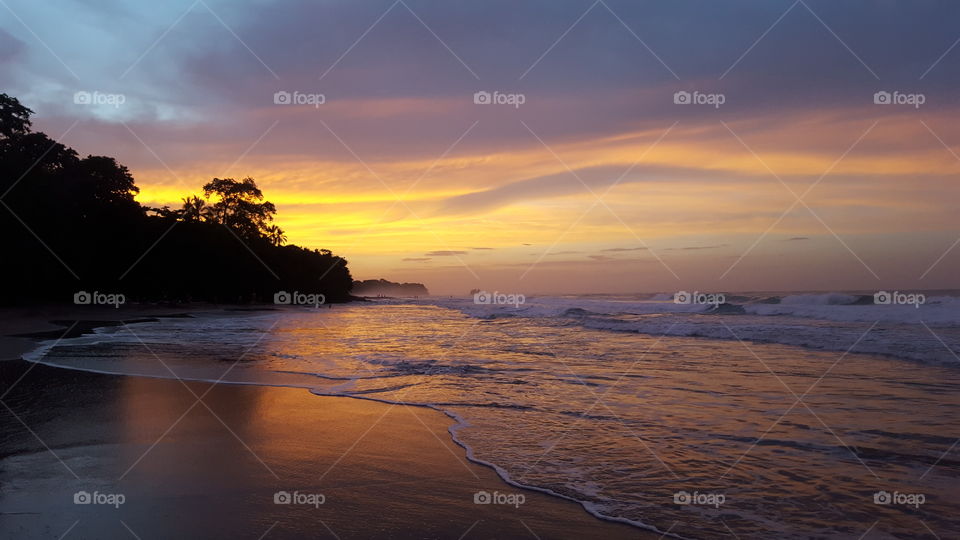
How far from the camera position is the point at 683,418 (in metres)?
7.85

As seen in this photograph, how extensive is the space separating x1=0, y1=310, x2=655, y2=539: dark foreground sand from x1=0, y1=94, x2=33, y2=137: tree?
37693 mm

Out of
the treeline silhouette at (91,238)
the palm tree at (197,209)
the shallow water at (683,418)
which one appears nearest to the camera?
the shallow water at (683,418)

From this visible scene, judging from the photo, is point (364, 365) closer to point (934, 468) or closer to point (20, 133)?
point (934, 468)

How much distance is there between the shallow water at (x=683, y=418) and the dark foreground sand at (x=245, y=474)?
68cm

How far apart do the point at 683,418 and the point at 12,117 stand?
45.4 metres

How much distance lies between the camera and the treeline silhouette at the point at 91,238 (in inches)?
1303

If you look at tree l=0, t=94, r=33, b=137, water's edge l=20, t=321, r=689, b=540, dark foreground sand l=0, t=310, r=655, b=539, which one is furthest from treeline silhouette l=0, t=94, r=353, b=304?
dark foreground sand l=0, t=310, r=655, b=539

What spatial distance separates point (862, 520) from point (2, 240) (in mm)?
39745

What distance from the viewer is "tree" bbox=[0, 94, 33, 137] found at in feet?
121

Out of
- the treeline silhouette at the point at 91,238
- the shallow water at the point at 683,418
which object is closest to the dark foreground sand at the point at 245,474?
the shallow water at the point at 683,418

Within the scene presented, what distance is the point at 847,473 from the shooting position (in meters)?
5.50

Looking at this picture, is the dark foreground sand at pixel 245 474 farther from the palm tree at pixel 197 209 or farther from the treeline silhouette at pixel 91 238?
the palm tree at pixel 197 209

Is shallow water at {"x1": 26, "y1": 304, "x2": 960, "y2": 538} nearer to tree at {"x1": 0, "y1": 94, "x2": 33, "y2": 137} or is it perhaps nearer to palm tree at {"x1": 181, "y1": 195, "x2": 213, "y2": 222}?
tree at {"x1": 0, "y1": 94, "x2": 33, "y2": 137}

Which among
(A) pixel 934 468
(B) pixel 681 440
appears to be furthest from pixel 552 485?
(A) pixel 934 468
